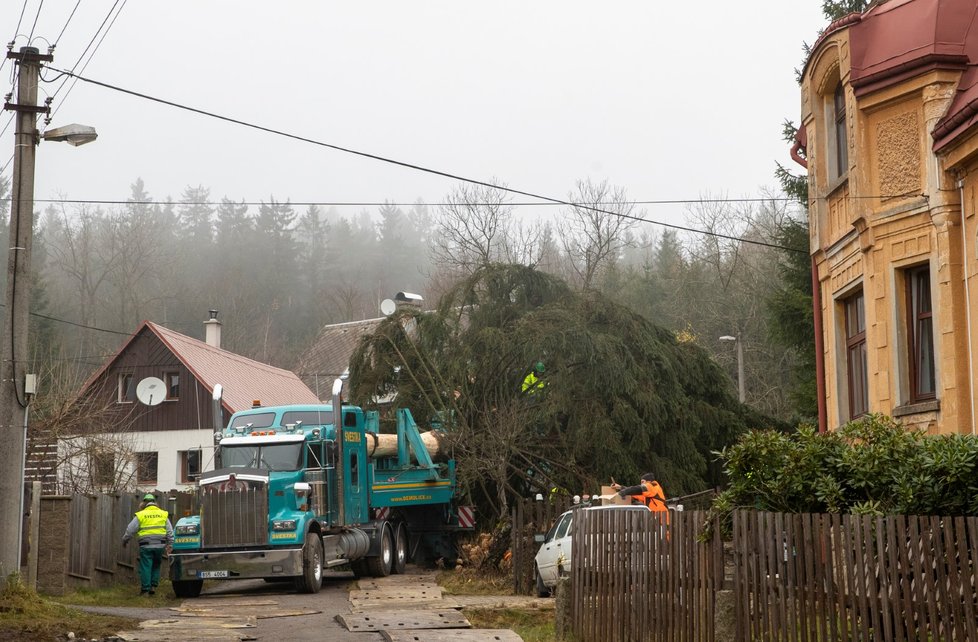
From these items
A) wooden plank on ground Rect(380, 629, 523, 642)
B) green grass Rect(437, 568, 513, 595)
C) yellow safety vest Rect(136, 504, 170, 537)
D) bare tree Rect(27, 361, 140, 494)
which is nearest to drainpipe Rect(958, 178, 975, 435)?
wooden plank on ground Rect(380, 629, 523, 642)

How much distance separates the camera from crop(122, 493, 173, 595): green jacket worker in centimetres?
1967

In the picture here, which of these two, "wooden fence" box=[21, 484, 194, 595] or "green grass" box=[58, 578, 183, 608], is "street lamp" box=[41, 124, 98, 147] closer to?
"wooden fence" box=[21, 484, 194, 595]

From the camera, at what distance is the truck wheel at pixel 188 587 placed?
19.0 meters

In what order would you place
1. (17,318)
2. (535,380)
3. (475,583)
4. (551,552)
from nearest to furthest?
(17,318)
(551,552)
(475,583)
(535,380)

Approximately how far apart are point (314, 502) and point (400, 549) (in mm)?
3604

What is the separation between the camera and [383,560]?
72.0ft

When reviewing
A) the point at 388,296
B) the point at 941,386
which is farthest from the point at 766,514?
the point at 388,296

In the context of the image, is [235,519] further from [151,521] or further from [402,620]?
[402,620]

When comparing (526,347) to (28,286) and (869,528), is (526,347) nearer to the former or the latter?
(28,286)

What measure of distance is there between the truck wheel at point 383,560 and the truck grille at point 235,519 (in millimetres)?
3597

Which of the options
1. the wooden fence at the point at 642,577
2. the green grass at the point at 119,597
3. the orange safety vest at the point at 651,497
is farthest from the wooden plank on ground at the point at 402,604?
the wooden fence at the point at 642,577

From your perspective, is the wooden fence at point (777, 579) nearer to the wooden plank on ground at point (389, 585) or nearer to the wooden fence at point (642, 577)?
the wooden fence at point (642, 577)

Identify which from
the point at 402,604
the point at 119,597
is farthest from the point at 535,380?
the point at 119,597

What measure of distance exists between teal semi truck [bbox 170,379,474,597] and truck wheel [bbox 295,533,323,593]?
17 millimetres
